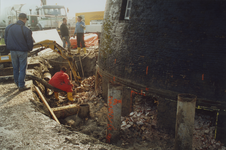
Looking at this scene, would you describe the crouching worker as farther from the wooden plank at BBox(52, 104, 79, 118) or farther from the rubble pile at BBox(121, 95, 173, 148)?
the rubble pile at BBox(121, 95, 173, 148)

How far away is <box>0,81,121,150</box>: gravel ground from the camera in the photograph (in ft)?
10.5

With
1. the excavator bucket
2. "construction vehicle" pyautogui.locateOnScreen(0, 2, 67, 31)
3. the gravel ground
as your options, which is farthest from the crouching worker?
"construction vehicle" pyautogui.locateOnScreen(0, 2, 67, 31)

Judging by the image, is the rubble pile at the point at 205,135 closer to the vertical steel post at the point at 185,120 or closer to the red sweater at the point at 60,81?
the vertical steel post at the point at 185,120

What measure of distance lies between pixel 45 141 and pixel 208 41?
152 inches

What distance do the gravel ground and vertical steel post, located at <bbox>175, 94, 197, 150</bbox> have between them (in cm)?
125

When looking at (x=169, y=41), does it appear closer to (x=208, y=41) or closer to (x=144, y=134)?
(x=208, y=41)

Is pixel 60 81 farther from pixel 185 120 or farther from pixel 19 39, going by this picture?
pixel 185 120

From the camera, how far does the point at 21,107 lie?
4.47 m

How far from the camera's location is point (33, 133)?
3.49 meters

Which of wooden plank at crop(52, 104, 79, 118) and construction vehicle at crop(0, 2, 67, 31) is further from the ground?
construction vehicle at crop(0, 2, 67, 31)

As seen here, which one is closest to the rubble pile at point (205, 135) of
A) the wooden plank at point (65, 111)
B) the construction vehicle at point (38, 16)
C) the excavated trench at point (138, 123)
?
the excavated trench at point (138, 123)

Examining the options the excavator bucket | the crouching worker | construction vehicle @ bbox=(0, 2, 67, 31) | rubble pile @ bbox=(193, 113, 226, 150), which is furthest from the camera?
construction vehicle @ bbox=(0, 2, 67, 31)

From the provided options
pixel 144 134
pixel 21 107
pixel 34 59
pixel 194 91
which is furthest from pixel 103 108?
pixel 34 59

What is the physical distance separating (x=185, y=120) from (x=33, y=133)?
286 cm
